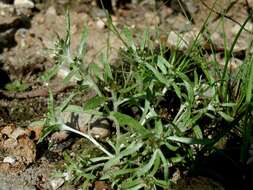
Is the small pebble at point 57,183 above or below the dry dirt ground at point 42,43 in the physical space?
below

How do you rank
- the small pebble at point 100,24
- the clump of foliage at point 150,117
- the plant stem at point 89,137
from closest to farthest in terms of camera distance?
1. the clump of foliage at point 150,117
2. the plant stem at point 89,137
3. the small pebble at point 100,24

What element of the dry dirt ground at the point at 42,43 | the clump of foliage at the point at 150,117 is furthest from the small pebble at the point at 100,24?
the clump of foliage at the point at 150,117

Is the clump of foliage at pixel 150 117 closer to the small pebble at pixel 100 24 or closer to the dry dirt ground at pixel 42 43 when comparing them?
the dry dirt ground at pixel 42 43

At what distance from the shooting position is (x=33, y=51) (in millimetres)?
2934

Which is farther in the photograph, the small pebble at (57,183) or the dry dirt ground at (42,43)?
the dry dirt ground at (42,43)

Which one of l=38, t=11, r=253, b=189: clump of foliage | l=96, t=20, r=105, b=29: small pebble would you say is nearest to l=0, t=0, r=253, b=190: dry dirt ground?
l=96, t=20, r=105, b=29: small pebble

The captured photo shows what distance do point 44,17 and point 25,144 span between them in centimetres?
108

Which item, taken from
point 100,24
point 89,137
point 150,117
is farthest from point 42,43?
point 150,117

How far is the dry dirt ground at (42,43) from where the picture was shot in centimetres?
228

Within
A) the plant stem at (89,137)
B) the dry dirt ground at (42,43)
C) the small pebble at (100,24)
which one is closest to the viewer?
the plant stem at (89,137)

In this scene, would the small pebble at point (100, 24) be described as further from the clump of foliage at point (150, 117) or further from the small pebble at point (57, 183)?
the small pebble at point (57, 183)

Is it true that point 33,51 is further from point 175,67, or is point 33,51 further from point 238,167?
point 238,167

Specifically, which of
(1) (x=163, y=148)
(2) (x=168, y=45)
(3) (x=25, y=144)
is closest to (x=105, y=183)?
(1) (x=163, y=148)

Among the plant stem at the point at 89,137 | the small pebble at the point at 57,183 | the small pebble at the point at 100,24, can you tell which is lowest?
the small pebble at the point at 57,183
